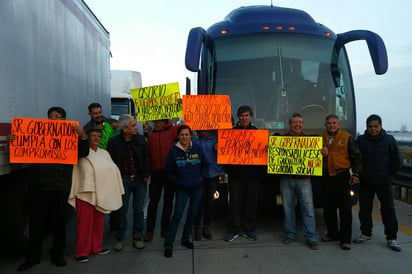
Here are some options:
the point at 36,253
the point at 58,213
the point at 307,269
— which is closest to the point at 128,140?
the point at 58,213

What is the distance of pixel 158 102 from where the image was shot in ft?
17.8

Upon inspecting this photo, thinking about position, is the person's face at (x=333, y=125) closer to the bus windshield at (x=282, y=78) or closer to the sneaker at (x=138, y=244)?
the bus windshield at (x=282, y=78)

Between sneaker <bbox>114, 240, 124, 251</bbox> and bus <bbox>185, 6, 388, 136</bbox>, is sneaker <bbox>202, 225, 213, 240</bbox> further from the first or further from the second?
bus <bbox>185, 6, 388, 136</bbox>

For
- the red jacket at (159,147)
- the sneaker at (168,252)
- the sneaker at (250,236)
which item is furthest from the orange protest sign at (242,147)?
the sneaker at (168,252)

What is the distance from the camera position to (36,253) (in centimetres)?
436

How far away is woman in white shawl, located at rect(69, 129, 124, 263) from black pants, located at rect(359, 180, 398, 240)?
10.8 feet

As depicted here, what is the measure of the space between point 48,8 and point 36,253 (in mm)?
3061

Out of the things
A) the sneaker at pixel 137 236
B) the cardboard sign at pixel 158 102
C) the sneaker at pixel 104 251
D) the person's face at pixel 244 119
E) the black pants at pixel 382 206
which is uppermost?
the cardboard sign at pixel 158 102

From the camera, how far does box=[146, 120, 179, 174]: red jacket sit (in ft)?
17.1

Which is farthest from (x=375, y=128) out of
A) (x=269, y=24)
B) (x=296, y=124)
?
(x=269, y=24)

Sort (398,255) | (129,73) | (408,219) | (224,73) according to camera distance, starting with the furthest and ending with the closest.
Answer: (129,73), (408,219), (224,73), (398,255)

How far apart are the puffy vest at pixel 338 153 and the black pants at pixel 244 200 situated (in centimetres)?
103

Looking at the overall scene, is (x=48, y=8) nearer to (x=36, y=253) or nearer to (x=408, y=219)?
(x=36, y=253)

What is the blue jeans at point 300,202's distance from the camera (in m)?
4.98
